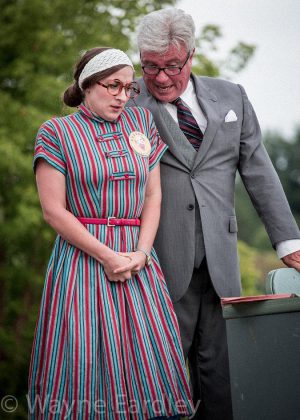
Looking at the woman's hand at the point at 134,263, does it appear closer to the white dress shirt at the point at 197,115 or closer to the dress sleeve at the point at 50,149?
the dress sleeve at the point at 50,149

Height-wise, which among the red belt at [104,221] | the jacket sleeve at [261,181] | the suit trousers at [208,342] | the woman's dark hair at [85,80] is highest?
the woman's dark hair at [85,80]

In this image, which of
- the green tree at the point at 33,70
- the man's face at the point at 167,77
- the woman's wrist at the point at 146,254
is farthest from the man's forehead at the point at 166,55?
the green tree at the point at 33,70

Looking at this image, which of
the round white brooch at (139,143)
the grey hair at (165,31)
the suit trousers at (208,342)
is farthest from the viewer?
the suit trousers at (208,342)

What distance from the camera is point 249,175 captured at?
3391 mm

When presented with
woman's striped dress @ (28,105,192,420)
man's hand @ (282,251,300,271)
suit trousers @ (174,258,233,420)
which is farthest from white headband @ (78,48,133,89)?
man's hand @ (282,251,300,271)

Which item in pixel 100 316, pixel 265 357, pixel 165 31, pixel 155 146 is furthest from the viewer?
pixel 165 31

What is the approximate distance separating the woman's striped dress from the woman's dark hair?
8cm

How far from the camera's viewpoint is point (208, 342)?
10.8 feet

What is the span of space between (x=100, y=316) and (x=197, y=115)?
1104mm

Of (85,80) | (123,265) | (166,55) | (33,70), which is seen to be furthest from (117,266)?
(33,70)

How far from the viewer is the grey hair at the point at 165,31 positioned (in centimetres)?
316

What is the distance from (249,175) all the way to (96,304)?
41.3 inches

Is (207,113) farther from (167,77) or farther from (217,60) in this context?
(217,60)

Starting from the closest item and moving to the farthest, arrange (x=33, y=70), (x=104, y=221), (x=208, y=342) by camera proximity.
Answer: (x=104, y=221) → (x=208, y=342) → (x=33, y=70)
